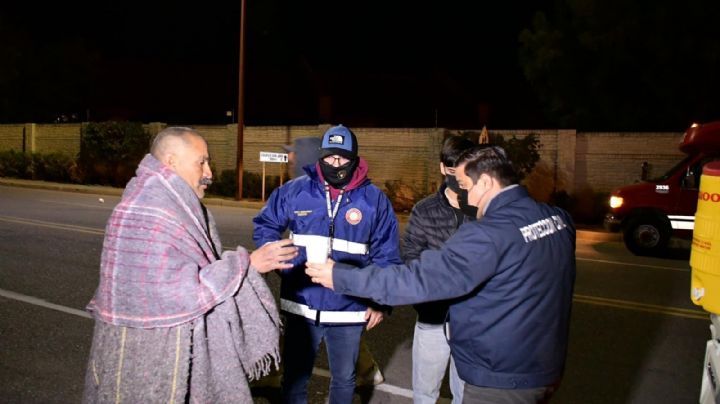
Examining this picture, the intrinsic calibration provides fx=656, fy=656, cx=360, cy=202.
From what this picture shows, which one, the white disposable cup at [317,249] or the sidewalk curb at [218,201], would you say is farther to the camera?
the sidewalk curb at [218,201]

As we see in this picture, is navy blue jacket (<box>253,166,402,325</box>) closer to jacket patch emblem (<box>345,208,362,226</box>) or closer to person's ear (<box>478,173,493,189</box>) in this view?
jacket patch emblem (<box>345,208,362,226</box>)

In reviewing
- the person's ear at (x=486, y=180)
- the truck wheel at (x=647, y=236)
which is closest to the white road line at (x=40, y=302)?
the person's ear at (x=486, y=180)

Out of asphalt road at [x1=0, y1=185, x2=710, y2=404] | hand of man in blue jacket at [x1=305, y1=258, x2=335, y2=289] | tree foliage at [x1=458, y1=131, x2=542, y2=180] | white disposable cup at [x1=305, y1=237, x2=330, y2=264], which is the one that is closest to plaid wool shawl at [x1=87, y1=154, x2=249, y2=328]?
hand of man in blue jacket at [x1=305, y1=258, x2=335, y2=289]

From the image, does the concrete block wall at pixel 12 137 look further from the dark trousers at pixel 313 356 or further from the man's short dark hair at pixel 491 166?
the man's short dark hair at pixel 491 166

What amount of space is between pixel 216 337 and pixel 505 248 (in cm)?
119

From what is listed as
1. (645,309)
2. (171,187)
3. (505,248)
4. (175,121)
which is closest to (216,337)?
(171,187)

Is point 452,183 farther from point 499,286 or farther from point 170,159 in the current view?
point 170,159

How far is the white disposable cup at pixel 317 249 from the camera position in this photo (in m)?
3.57

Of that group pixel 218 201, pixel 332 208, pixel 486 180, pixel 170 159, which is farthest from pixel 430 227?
pixel 218 201

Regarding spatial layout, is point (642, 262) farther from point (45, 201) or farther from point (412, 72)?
point (412, 72)

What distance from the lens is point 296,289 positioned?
384 centimetres

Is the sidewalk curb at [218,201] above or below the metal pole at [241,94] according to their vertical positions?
below

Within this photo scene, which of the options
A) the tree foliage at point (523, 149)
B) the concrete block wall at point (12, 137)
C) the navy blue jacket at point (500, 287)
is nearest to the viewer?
the navy blue jacket at point (500, 287)

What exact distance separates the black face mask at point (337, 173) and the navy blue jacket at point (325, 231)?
0.22 ft
